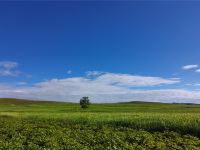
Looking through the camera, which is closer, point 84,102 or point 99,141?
point 99,141

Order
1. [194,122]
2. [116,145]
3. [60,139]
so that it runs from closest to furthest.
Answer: [116,145] → [60,139] → [194,122]

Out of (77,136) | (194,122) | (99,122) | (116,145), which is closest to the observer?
(116,145)

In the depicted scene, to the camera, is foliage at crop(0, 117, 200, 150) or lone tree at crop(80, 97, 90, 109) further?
lone tree at crop(80, 97, 90, 109)

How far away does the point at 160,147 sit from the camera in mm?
18750

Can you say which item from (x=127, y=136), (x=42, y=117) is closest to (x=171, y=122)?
(x=127, y=136)

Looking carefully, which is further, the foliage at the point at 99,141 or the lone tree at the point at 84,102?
the lone tree at the point at 84,102

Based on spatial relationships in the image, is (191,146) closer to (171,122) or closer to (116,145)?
(116,145)

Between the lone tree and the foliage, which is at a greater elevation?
the lone tree

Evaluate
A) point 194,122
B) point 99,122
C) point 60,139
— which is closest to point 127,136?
point 60,139

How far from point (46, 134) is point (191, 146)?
10174mm

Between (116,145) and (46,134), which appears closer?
(116,145)

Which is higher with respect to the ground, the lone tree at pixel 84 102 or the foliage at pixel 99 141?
the lone tree at pixel 84 102

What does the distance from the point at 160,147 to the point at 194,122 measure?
24.7 feet

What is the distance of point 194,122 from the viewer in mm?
25094
